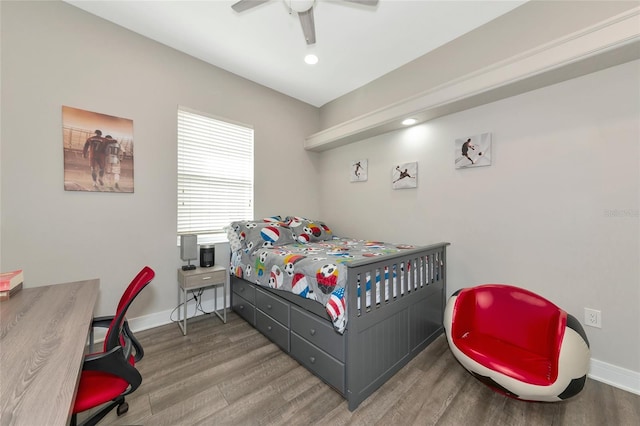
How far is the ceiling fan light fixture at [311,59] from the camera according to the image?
2.80 m

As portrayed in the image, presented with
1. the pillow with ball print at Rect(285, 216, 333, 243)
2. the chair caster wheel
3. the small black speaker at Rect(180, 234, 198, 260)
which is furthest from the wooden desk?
the pillow with ball print at Rect(285, 216, 333, 243)

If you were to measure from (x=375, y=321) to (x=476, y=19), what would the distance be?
2751mm

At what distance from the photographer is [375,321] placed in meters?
1.77

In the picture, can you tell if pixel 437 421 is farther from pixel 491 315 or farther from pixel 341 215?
pixel 341 215

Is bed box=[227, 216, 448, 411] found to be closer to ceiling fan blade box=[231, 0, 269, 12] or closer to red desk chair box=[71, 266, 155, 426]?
red desk chair box=[71, 266, 155, 426]

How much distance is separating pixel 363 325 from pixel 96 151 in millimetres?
2776

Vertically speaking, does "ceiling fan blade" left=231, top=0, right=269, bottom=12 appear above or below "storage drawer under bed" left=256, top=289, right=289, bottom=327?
above

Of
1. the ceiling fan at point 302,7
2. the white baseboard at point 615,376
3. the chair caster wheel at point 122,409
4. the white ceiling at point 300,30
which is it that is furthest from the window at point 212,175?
the white baseboard at point 615,376

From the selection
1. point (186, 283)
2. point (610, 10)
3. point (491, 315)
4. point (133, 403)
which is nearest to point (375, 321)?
point (491, 315)

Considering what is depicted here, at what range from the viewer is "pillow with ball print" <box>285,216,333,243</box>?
10.3 ft

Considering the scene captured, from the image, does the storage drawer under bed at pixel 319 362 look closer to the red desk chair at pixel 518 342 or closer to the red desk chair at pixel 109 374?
the red desk chair at pixel 518 342

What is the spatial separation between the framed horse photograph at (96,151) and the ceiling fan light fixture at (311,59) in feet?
6.42

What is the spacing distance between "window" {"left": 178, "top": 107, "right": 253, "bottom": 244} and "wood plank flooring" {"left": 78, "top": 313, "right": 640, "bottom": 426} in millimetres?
1390

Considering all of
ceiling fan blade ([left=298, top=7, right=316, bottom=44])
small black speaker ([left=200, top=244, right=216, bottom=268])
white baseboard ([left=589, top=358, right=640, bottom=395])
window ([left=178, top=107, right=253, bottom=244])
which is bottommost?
white baseboard ([left=589, top=358, right=640, bottom=395])
